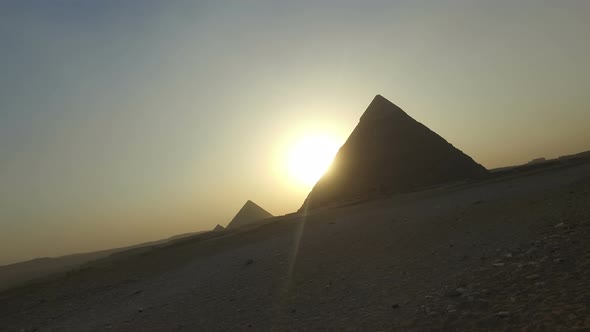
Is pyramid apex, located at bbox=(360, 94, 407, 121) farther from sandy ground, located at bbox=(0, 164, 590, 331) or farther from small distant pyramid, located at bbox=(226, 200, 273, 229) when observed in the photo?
small distant pyramid, located at bbox=(226, 200, 273, 229)

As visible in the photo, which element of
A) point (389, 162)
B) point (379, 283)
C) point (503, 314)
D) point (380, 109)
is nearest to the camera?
point (503, 314)

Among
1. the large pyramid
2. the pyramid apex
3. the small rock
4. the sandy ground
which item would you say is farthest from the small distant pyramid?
the small rock

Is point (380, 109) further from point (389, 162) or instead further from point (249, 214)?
point (249, 214)

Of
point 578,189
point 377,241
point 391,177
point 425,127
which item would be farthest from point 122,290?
point 425,127

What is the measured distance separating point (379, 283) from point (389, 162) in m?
24.8

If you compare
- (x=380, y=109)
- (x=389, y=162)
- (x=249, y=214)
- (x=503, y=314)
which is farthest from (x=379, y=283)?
(x=249, y=214)

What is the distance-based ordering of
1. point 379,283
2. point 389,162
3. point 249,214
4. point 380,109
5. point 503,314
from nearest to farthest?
1. point 503,314
2. point 379,283
3. point 389,162
4. point 380,109
5. point 249,214

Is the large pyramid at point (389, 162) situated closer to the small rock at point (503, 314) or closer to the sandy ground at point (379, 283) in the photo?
the sandy ground at point (379, 283)

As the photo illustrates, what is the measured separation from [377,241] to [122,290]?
7.49 meters

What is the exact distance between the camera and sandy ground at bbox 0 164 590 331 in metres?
4.82

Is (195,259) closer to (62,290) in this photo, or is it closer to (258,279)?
(62,290)

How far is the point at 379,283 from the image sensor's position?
6.96m

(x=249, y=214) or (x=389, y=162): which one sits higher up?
(x=389, y=162)

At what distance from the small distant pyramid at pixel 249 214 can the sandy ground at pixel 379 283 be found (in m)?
46.4
